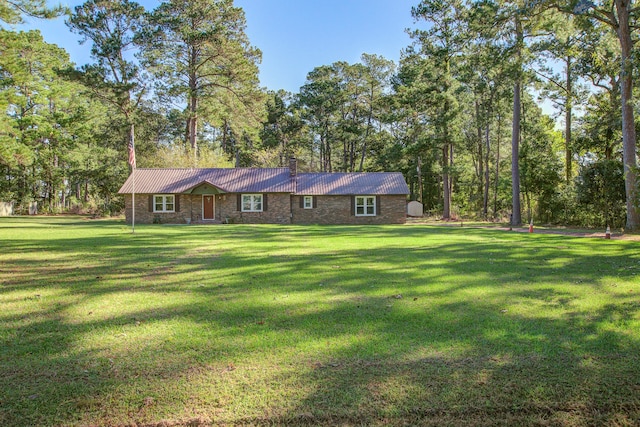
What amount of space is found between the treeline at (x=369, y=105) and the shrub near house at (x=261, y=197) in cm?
533

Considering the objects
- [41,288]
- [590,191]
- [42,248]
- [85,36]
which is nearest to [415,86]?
[590,191]

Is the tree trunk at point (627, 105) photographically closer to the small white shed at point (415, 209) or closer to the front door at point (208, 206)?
the small white shed at point (415, 209)

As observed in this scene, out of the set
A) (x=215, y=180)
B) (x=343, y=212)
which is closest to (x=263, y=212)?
(x=215, y=180)

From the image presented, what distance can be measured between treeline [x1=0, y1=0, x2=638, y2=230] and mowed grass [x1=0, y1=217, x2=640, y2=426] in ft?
28.2

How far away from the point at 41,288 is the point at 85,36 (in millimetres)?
29448

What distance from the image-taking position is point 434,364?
321cm

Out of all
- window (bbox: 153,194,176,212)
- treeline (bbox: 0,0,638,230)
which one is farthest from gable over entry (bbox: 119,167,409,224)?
treeline (bbox: 0,0,638,230)

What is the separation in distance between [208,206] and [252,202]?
291cm

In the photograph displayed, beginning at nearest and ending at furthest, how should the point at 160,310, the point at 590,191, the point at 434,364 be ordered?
the point at 434,364 < the point at 160,310 < the point at 590,191

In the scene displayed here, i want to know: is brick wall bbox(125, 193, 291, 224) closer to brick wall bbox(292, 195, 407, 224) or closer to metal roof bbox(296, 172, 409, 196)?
brick wall bbox(292, 195, 407, 224)

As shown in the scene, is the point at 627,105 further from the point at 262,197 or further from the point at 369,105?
the point at 369,105

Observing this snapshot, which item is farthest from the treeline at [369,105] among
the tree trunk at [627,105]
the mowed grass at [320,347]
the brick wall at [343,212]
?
the mowed grass at [320,347]

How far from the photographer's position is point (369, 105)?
44531 mm

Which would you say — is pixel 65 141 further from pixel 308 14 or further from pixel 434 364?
pixel 434 364
